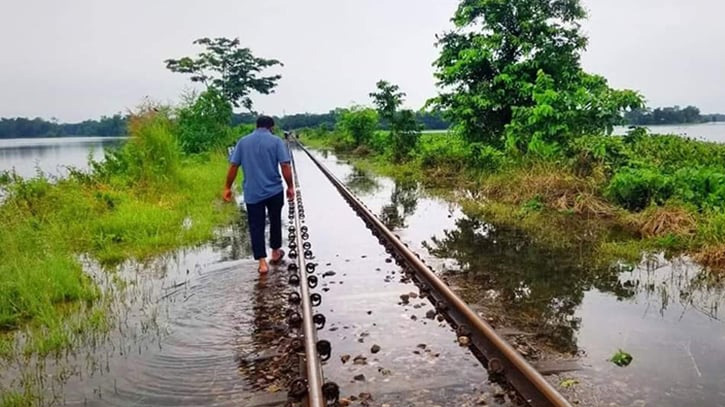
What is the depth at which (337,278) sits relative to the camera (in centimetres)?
706

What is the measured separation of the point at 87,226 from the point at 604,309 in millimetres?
8500

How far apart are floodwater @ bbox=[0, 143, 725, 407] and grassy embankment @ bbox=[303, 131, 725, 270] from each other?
2.03ft

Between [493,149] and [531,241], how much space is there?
6910mm

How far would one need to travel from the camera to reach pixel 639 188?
9.48 metres

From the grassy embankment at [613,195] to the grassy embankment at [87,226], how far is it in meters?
5.96

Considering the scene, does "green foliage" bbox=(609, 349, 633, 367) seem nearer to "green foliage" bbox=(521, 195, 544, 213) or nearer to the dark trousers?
the dark trousers

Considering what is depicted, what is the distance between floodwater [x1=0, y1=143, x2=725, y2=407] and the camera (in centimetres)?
392

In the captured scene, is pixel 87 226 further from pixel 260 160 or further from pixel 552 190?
pixel 552 190

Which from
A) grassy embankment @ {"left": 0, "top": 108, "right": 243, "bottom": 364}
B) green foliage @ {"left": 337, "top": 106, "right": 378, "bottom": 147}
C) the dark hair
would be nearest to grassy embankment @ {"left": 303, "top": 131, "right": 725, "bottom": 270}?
the dark hair

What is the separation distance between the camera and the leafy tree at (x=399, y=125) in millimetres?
23953

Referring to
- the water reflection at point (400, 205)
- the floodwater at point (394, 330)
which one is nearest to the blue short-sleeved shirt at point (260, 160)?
the floodwater at point (394, 330)

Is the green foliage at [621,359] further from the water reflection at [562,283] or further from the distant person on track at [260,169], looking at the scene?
the distant person on track at [260,169]

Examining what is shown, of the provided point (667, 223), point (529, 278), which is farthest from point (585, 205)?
point (529, 278)

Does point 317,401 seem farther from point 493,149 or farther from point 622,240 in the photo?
point 493,149
